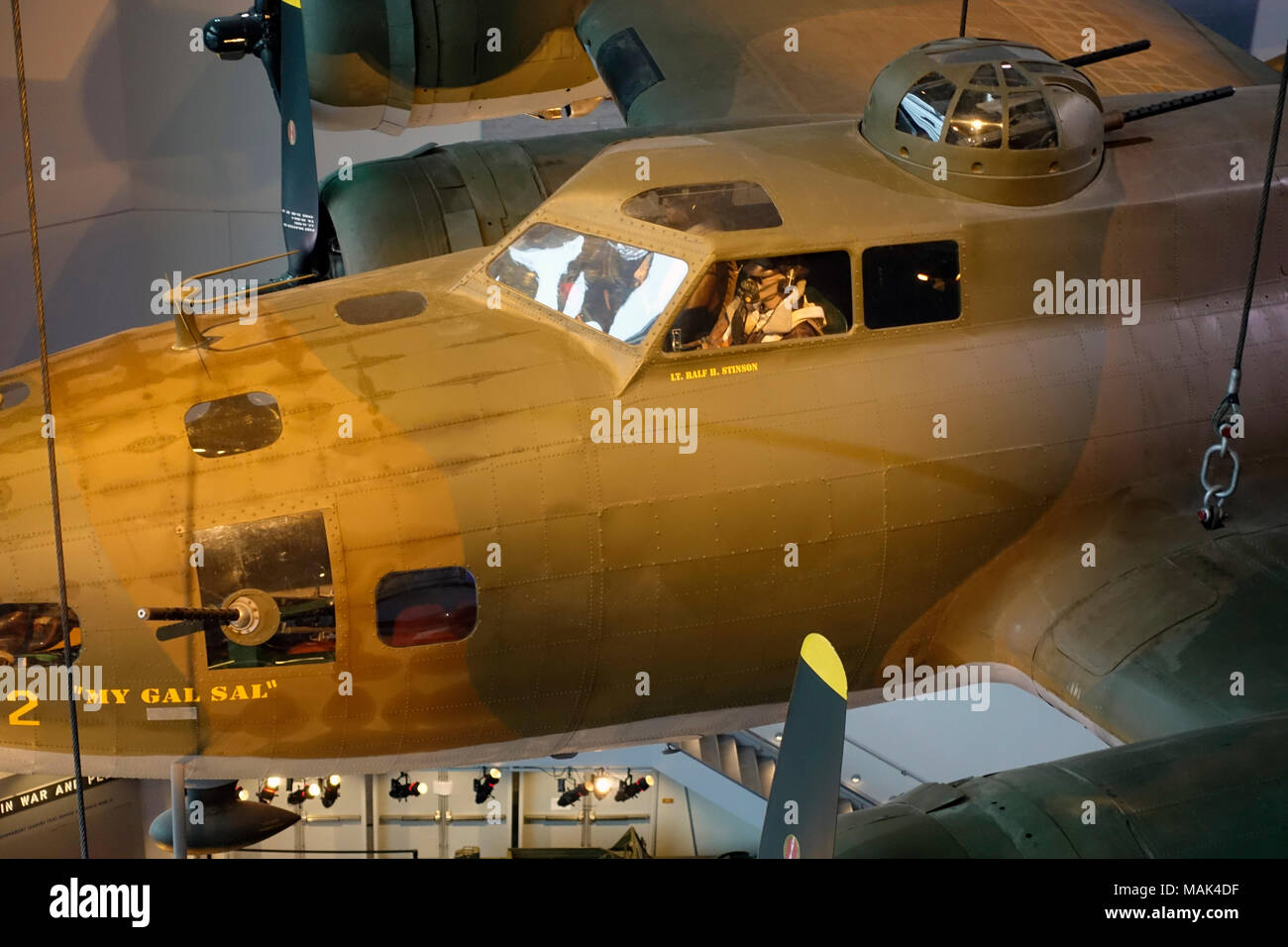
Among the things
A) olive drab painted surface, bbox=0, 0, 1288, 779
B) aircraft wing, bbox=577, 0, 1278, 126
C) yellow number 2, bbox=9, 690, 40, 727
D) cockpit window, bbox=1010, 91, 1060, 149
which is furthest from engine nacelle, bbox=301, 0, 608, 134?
yellow number 2, bbox=9, 690, 40, 727

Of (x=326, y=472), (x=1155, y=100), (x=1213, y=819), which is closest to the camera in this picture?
(x=1213, y=819)

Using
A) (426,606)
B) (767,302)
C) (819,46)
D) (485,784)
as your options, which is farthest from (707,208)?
(485,784)

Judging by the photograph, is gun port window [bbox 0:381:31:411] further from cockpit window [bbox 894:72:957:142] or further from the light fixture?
the light fixture

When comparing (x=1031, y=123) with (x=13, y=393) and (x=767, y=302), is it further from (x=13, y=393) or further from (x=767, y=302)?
(x=13, y=393)

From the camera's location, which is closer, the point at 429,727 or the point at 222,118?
the point at 429,727

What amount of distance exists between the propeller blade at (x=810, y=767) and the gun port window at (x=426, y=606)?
2369 mm

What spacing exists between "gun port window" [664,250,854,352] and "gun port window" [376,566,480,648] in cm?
178

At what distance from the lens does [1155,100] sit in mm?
9492

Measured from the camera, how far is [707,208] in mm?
7852
